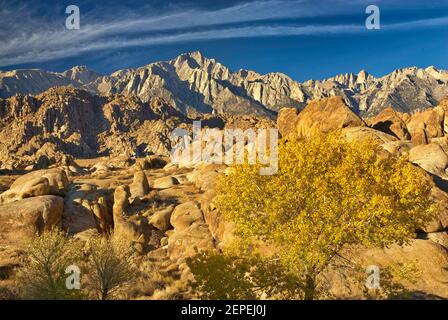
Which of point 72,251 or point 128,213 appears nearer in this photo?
point 72,251

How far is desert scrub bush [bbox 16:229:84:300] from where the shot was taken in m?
21.1

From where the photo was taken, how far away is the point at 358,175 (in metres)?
18.3

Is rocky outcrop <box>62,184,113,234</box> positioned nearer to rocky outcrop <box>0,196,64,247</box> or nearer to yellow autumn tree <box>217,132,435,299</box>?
rocky outcrop <box>0,196,64,247</box>

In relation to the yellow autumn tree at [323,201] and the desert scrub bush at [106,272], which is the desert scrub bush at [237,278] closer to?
the yellow autumn tree at [323,201]

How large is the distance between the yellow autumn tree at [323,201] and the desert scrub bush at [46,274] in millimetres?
9966

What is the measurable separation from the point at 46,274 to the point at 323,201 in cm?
1566

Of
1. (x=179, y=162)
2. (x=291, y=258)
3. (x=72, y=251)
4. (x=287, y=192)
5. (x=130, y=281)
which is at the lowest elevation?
(x=179, y=162)

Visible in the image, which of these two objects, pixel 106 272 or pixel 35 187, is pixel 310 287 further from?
pixel 35 187

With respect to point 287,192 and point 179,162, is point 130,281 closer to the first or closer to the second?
point 287,192

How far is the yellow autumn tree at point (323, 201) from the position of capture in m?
17.5

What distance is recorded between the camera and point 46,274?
22281 mm

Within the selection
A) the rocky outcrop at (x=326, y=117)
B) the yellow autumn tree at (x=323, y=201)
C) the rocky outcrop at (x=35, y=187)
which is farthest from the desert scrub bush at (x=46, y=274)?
the rocky outcrop at (x=326, y=117)
